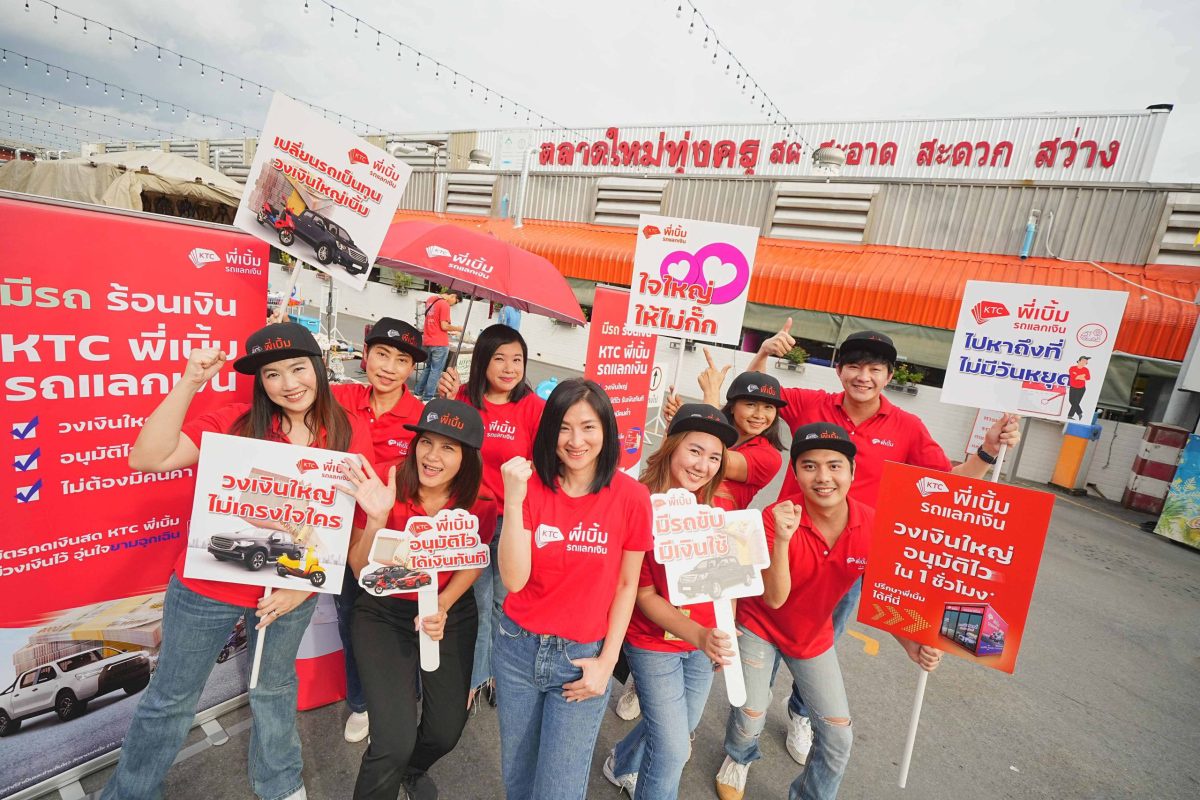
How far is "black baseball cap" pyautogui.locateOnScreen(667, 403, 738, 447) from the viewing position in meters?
2.37

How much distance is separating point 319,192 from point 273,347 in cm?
121

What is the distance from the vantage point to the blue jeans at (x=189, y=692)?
215 centimetres

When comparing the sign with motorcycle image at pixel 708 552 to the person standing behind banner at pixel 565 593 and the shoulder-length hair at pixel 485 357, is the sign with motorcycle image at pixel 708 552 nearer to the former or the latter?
the person standing behind banner at pixel 565 593

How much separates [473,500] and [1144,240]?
1478cm

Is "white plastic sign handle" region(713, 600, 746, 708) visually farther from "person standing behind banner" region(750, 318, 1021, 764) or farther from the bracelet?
the bracelet

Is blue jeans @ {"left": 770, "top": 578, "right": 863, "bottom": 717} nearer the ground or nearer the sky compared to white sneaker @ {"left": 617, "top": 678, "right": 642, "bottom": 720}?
nearer the sky

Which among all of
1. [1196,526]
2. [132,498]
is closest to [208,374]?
[132,498]

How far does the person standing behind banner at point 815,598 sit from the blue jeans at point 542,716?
89cm

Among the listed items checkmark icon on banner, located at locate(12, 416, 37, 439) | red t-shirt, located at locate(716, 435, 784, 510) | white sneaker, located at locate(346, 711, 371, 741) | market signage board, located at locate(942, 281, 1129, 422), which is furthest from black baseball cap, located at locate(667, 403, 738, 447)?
checkmark icon on banner, located at locate(12, 416, 37, 439)

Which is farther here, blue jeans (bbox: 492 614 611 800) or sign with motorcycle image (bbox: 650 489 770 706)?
sign with motorcycle image (bbox: 650 489 770 706)

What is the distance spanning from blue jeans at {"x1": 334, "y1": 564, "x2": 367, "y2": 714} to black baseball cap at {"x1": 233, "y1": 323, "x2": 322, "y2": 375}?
3.46 feet

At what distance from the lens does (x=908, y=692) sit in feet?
12.9

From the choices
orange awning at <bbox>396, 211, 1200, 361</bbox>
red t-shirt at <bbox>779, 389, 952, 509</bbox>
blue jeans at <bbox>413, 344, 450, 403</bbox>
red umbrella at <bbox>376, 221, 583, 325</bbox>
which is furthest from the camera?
orange awning at <bbox>396, 211, 1200, 361</bbox>

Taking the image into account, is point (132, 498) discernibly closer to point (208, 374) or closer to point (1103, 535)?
point (208, 374)
